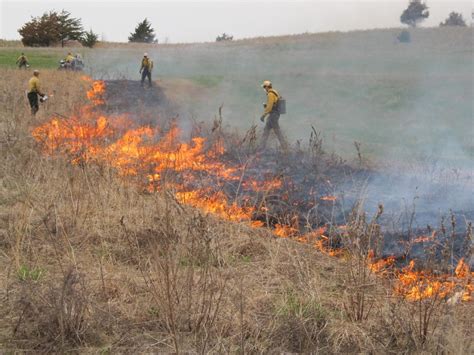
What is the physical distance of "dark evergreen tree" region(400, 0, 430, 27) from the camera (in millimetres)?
54688

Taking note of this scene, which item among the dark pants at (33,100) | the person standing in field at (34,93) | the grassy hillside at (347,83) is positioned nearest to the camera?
the person standing in field at (34,93)

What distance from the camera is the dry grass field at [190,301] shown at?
3.30 m

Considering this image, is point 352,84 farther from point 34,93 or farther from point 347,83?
point 34,93

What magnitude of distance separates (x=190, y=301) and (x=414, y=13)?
58.7 metres

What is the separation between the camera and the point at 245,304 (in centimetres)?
383

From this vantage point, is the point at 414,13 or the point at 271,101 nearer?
the point at 271,101

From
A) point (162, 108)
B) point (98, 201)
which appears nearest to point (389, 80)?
point (162, 108)

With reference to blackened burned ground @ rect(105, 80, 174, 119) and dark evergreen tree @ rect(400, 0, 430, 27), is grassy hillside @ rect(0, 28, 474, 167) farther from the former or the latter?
dark evergreen tree @ rect(400, 0, 430, 27)

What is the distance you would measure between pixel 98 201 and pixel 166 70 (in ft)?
88.6

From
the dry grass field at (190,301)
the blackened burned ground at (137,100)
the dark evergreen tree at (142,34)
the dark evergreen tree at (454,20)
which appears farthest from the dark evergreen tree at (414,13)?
the dry grass field at (190,301)

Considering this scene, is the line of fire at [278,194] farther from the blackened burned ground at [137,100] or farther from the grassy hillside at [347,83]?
the grassy hillside at [347,83]

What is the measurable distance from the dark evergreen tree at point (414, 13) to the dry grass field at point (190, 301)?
56.4 m

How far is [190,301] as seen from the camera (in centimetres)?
331

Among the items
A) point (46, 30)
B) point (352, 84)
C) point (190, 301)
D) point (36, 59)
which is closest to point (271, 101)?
point (190, 301)
